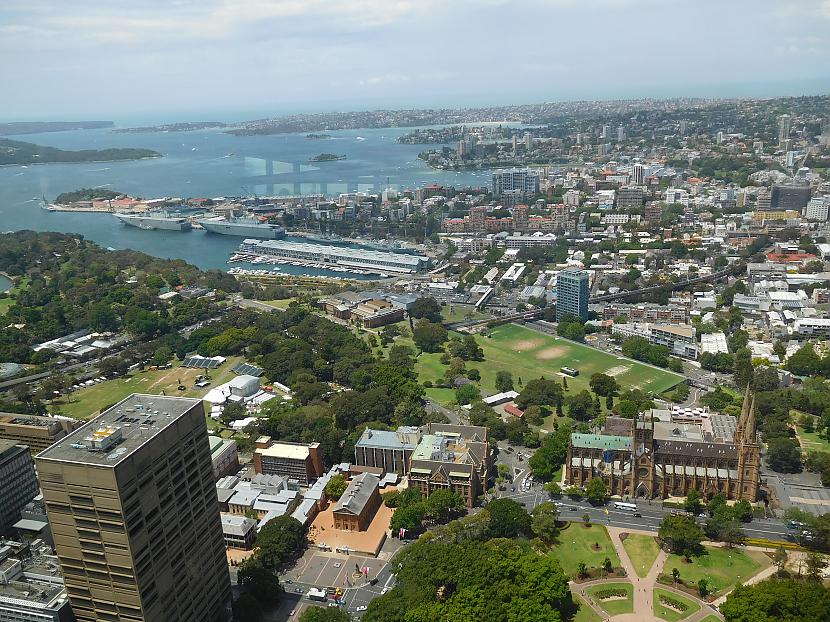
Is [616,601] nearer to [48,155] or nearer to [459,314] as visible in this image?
[459,314]

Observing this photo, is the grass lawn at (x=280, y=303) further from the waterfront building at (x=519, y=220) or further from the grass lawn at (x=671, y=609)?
the grass lawn at (x=671, y=609)

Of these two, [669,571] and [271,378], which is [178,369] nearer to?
[271,378]

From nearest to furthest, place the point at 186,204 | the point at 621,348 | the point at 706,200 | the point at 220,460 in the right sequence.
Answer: the point at 220,460, the point at 621,348, the point at 706,200, the point at 186,204

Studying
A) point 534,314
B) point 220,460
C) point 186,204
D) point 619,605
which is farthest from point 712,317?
point 186,204

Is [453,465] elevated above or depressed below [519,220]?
below


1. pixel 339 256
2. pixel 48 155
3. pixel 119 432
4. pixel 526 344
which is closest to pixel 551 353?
pixel 526 344

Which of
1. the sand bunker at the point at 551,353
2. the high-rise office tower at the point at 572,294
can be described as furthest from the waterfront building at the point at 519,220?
the sand bunker at the point at 551,353

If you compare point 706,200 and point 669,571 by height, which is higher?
point 706,200
